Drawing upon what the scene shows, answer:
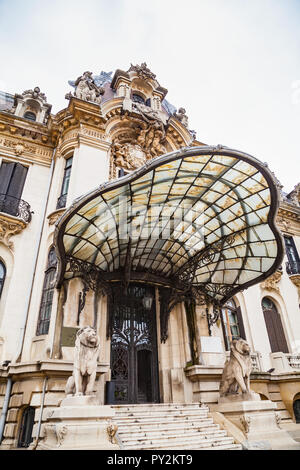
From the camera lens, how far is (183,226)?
8695 mm

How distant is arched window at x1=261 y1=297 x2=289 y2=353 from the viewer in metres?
12.4

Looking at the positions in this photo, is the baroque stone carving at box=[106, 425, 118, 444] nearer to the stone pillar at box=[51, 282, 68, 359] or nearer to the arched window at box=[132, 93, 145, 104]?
the stone pillar at box=[51, 282, 68, 359]

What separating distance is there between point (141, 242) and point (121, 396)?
477cm

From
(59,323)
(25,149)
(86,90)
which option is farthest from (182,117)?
(59,323)

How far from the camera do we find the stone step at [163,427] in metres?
5.75

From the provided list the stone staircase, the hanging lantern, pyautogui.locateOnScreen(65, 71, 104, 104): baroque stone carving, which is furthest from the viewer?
pyautogui.locateOnScreen(65, 71, 104, 104): baroque stone carving

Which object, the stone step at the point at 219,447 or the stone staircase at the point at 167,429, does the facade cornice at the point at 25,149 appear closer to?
the stone staircase at the point at 167,429

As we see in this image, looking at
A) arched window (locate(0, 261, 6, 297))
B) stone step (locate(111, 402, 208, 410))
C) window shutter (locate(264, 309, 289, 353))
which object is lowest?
stone step (locate(111, 402, 208, 410))

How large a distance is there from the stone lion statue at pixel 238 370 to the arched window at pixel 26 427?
16.6 ft

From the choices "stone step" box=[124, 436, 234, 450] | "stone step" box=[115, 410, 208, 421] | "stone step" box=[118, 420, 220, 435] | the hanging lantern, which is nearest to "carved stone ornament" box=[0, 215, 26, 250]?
the hanging lantern

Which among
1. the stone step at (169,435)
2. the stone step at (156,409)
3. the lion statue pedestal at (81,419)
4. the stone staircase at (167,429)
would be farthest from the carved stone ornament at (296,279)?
the lion statue pedestal at (81,419)

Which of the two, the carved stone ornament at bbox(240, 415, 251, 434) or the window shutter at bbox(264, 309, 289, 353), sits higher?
the window shutter at bbox(264, 309, 289, 353)

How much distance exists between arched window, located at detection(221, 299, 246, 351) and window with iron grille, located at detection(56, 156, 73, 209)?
25.0 feet
